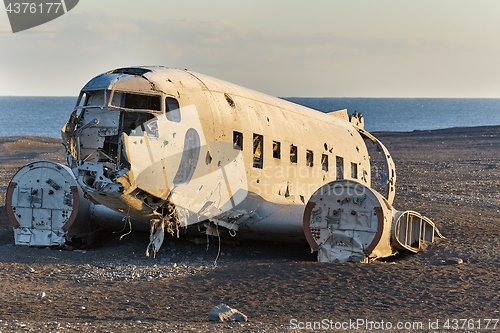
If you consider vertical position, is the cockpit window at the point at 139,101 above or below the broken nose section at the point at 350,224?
above

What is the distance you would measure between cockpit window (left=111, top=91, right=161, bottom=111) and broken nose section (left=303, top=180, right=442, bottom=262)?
3661mm

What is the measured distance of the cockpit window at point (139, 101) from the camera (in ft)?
41.5

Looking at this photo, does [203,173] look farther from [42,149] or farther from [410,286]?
[42,149]

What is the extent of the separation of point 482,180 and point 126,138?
23.2 metres

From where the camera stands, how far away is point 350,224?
45.2 feet

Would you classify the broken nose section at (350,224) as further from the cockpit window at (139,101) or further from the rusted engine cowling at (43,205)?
the rusted engine cowling at (43,205)

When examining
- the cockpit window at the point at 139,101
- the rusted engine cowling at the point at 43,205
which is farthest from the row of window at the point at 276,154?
the rusted engine cowling at the point at 43,205

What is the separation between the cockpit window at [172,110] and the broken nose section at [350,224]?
3.21 m

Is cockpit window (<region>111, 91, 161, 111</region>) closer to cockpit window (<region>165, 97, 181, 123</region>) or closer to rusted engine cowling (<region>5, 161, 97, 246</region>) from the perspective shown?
cockpit window (<region>165, 97, 181, 123</region>)

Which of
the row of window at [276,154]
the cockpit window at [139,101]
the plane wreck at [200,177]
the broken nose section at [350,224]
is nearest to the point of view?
the plane wreck at [200,177]

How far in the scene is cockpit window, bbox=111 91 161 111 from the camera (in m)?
12.6

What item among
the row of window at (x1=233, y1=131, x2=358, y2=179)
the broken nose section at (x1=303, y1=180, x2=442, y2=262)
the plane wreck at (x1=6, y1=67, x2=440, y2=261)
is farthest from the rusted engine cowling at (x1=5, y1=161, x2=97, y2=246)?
the broken nose section at (x1=303, y1=180, x2=442, y2=262)

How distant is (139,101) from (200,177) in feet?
6.22

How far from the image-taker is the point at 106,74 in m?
12.7
